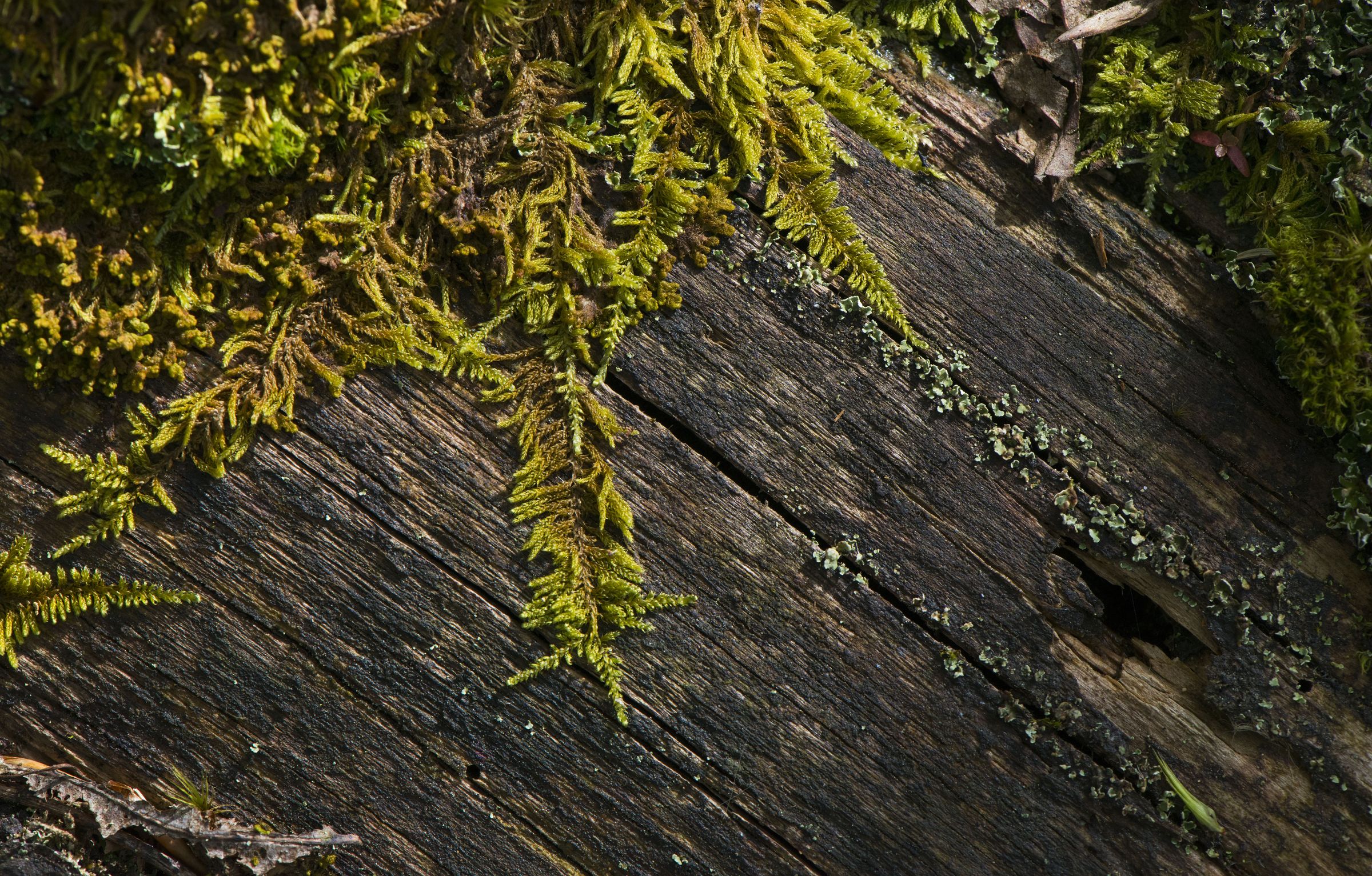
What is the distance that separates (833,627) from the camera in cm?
287

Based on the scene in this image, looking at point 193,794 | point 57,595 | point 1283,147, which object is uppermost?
point 1283,147

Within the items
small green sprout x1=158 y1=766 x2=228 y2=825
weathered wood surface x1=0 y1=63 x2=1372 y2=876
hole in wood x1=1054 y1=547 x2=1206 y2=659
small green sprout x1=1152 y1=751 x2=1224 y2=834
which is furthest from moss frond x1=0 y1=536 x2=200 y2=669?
small green sprout x1=1152 y1=751 x2=1224 y2=834

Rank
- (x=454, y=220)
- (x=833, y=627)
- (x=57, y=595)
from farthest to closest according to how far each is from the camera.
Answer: (x=833, y=627) → (x=57, y=595) → (x=454, y=220)

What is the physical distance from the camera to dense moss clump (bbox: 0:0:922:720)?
2418 millimetres

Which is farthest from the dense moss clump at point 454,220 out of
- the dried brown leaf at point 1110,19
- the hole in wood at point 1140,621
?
the hole in wood at point 1140,621

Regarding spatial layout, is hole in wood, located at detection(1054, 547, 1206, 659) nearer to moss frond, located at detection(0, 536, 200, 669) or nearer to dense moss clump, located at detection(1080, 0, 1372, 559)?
dense moss clump, located at detection(1080, 0, 1372, 559)

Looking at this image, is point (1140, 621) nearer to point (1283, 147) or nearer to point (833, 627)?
point (833, 627)

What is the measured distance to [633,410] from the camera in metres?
2.83

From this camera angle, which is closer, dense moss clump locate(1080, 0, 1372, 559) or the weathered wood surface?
dense moss clump locate(1080, 0, 1372, 559)

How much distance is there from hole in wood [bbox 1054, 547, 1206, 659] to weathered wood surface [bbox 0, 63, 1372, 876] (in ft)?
0.35

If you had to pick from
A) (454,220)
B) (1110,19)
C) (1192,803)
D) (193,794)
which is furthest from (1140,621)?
(193,794)

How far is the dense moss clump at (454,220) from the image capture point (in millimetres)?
2418

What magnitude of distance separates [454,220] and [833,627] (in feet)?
6.37

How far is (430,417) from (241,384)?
0.62 metres
